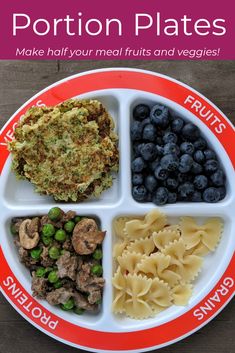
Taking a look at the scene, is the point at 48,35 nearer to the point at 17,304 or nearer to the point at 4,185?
the point at 4,185

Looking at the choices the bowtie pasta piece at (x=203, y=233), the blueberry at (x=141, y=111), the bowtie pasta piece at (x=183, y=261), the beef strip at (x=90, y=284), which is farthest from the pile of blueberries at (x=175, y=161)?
the beef strip at (x=90, y=284)

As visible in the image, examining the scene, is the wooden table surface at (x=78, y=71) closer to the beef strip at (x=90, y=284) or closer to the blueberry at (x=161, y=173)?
the beef strip at (x=90, y=284)

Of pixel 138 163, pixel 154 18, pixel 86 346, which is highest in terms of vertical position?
pixel 154 18

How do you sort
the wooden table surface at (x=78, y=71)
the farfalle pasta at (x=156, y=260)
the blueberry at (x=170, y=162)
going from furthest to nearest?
the wooden table surface at (x=78, y=71)
the farfalle pasta at (x=156, y=260)
the blueberry at (x=170, y=162)

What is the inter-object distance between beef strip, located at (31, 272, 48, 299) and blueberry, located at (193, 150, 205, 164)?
1.02 metres

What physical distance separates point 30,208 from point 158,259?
0.74 meters

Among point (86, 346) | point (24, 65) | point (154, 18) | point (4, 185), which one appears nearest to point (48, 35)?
point (24, 65)

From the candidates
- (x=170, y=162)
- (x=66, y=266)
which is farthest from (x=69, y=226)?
(x=170, y=162)

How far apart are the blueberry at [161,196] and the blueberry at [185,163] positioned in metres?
0.14

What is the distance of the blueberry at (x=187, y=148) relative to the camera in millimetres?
2436

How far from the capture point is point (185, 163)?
2396mm

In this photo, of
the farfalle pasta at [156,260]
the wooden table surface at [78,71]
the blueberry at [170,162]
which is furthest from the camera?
the wooden table surface at [78,71]

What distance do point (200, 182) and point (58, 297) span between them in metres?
0.96

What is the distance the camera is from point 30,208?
249 centimetres
